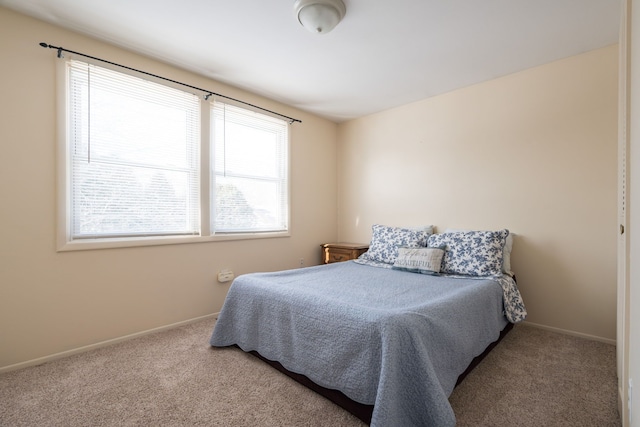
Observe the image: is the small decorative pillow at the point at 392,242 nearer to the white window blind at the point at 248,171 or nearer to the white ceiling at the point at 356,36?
the white window blind at the point at 248,171

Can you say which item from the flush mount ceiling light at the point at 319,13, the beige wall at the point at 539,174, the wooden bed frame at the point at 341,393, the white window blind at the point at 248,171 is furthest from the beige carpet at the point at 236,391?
the flush mount ceiling light at the point at 319,13

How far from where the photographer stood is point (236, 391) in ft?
5.75

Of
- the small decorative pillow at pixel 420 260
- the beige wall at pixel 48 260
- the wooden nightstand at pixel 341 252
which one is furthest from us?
the wooden nightstand at pixel 341 252

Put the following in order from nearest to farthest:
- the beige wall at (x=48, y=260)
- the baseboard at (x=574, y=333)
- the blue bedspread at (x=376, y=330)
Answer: the blue bedspread at (x=376, y=330), the beige wall at (x=48, y=260), the baseboard at (x=574, y=333)

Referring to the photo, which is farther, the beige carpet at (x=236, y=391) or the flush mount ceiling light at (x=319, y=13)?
the flush mount ceiling light at (x=319, y=13)

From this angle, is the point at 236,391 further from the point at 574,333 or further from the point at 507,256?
the point at 574,333

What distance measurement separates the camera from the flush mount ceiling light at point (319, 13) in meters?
1.86

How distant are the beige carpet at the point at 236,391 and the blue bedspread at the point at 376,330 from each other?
161 mm

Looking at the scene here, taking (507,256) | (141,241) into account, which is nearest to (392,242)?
(507,256)

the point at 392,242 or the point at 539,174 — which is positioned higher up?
the point at 539,174

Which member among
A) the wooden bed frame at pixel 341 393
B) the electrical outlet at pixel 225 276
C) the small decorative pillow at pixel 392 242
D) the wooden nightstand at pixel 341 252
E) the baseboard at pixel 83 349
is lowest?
the baseboard at pixel 83 349

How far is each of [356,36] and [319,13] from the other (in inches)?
17.9

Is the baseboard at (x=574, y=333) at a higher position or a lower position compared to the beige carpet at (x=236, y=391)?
higher

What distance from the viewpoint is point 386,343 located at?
1356 mm
